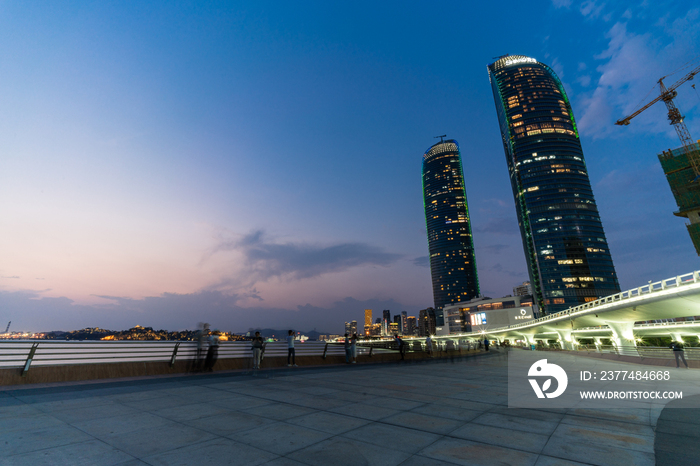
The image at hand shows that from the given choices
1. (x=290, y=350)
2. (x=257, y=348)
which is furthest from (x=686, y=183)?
(x=257, y=348)

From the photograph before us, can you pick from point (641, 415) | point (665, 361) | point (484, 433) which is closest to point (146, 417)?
point (484, 433)

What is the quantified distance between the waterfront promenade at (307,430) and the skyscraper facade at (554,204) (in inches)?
6878

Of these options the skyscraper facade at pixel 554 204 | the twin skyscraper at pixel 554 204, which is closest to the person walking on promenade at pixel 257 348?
the twin skyscraper at pixel 554 204

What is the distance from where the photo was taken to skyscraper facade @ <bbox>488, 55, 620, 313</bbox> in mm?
150500

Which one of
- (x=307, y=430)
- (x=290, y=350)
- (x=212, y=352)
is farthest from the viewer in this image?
(x=290, y=350)

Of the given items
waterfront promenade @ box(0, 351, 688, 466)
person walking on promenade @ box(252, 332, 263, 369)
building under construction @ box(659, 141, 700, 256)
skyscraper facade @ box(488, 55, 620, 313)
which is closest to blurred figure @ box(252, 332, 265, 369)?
person walking on promenade @ box(252, 332, 263, 369)

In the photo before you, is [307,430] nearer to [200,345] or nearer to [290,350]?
[200,345]

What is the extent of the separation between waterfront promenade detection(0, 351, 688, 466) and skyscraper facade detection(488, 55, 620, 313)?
573 feet

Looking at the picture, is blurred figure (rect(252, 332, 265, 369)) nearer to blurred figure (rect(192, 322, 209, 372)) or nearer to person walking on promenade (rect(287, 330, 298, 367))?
person walking on promenade (rect(287, 330, 298, 367))

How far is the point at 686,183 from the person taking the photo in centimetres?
13812

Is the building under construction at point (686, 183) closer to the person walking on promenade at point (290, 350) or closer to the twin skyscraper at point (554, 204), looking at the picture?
the twin skyscraper at point (554, 204)

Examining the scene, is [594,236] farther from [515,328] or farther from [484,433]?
[484,433]

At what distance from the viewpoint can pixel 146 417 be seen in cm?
600

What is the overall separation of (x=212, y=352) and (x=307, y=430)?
10758mm
